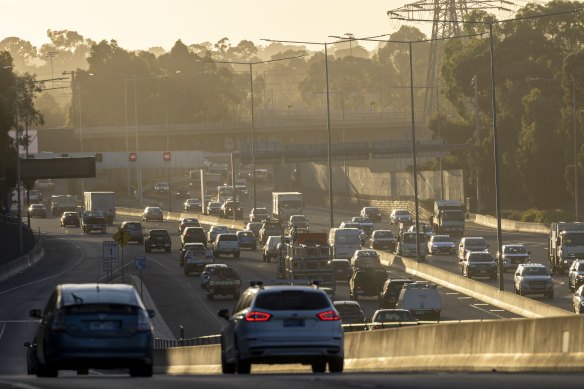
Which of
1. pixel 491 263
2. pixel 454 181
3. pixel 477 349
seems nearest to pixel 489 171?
pixel 454 181

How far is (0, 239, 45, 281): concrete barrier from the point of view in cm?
8556

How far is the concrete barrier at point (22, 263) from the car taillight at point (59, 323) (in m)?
61.2

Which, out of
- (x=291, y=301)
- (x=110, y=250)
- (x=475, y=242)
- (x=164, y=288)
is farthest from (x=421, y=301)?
(x=291, y=301)

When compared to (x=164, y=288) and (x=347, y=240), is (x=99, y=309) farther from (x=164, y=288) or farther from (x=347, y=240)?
(x=347, y=240)

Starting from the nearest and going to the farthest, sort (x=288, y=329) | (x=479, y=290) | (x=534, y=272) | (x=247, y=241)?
1. (x=288, y=329)
2. (x=534, y=272)
3. (x=479, y=290)
4. (x=247, y=241)

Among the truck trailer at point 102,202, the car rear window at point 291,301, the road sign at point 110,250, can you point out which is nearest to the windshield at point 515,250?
the road sign at point 110,250

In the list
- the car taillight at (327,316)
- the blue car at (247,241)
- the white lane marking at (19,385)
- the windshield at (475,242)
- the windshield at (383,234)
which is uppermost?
the car taillight at (327,316)

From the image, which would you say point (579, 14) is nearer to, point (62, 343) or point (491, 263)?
point (491, 263)

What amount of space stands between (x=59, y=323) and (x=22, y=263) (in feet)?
230

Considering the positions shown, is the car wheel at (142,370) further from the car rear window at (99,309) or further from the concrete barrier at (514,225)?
the concrete barrier at (514,225)

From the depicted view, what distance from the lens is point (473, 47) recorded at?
476 feet

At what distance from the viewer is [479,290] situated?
6512 centimetres

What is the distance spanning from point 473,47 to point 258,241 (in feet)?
142

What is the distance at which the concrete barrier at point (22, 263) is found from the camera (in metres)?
85.6
